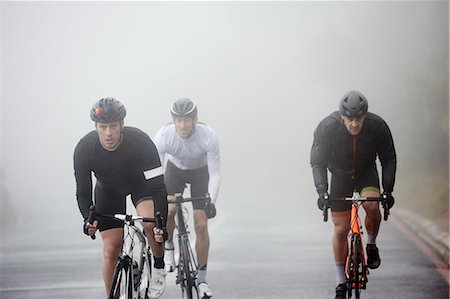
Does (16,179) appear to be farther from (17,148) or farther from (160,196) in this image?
(160,196)

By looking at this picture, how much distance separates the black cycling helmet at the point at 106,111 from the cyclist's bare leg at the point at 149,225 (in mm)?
798

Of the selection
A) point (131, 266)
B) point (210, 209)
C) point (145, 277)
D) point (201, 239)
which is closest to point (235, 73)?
point (201, 239)

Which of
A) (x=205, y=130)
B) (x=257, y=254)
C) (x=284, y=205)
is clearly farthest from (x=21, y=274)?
(x=284, y=205)

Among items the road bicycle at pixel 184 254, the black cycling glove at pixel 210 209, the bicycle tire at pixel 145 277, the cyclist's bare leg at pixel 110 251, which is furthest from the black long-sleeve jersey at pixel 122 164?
the black cycling glove at pixel 210 209

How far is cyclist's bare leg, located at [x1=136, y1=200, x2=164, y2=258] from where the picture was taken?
349 inches

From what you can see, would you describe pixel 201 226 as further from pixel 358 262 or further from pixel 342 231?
pixel 358 262

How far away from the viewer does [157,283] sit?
9.12 m

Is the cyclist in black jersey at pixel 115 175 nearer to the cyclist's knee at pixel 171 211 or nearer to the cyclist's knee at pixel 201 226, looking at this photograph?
the cyclist's knee at pixel 171 211

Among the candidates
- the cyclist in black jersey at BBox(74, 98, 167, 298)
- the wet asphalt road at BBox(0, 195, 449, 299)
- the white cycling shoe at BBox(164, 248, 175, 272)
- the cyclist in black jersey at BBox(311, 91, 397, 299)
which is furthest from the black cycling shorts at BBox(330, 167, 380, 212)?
the white cycling shoe at BBox(164, 248, 175, 272)

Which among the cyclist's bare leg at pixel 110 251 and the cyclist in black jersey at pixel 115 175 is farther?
the cyclist's bare leg at pixel 110 251

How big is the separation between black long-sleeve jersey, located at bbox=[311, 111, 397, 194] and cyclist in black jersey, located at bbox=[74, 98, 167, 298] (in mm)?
1547

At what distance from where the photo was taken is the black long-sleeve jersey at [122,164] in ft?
28.0

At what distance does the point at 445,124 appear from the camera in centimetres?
1806

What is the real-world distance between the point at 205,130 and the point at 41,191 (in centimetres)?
937
